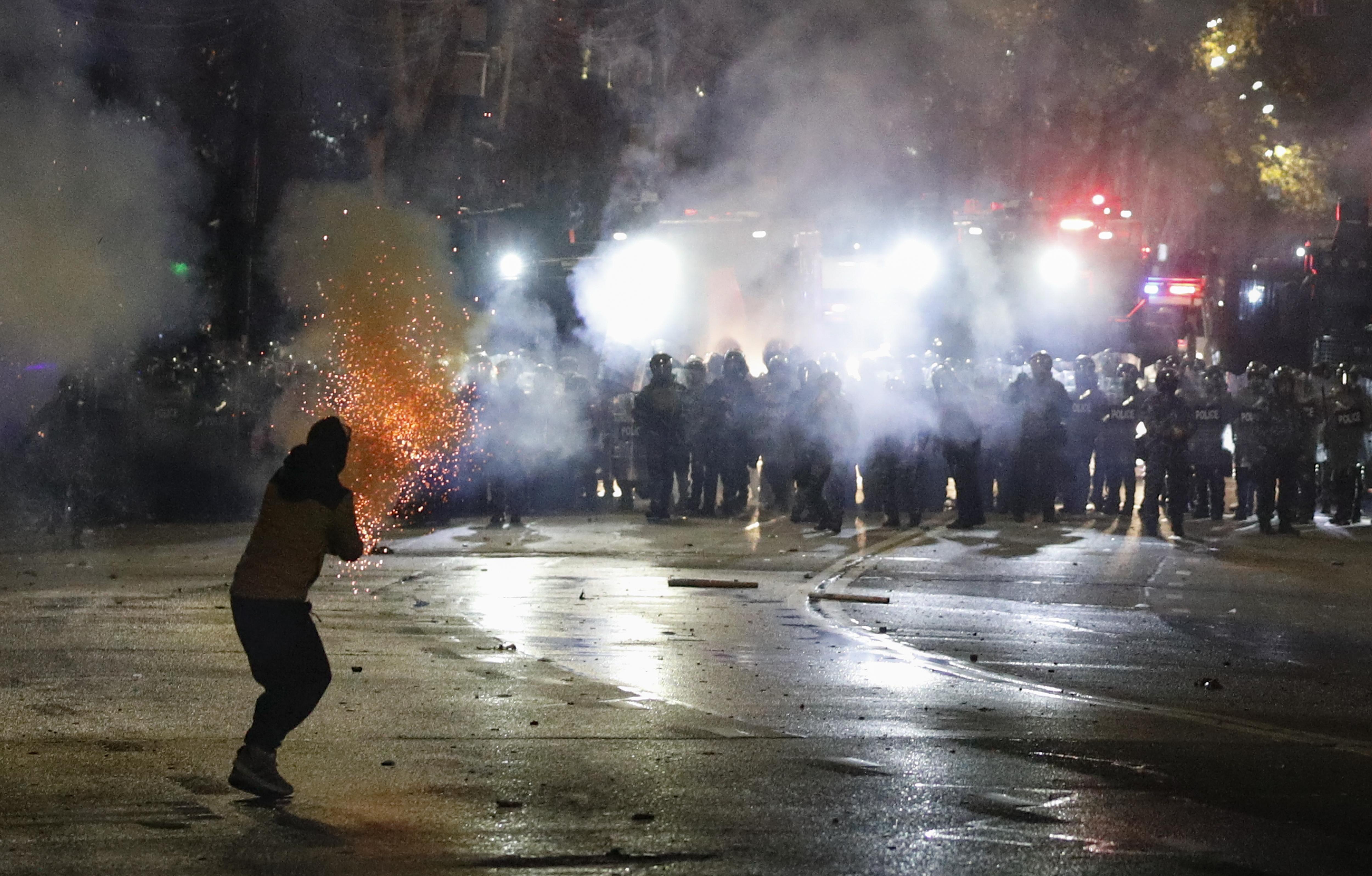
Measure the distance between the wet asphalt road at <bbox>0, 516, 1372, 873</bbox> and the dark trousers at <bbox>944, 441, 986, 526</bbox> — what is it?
361 centimetres

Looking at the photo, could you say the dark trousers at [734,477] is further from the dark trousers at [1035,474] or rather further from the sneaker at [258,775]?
the sneaker at [258,775]

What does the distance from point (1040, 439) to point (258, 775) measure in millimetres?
13543

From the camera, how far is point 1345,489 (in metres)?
17.9

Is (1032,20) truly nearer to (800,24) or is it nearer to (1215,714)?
(800,24)

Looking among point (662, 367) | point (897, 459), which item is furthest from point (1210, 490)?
point (662, 367)

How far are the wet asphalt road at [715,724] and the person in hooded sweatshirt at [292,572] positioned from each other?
0.40m

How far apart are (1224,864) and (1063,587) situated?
25.6 ft

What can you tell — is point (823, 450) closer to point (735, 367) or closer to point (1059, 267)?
point (735, 367)

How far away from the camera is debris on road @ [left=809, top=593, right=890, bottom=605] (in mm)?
12125

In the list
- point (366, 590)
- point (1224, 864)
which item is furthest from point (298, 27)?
point (1224, 864)

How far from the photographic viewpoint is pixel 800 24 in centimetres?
3022

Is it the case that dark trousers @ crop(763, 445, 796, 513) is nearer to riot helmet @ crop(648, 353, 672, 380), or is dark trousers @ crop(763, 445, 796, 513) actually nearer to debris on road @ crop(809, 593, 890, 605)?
riot helmet @ crop(648, 353, 672, 380)

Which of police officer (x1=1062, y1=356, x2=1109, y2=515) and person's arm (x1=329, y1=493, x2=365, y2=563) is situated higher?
police officer (x1=1062, y1=356, x2=1109, y2=515)

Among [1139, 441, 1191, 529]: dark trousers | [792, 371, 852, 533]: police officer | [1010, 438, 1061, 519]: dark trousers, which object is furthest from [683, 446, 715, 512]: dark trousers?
[1139, 441, 1191, 529]: dark trousers
